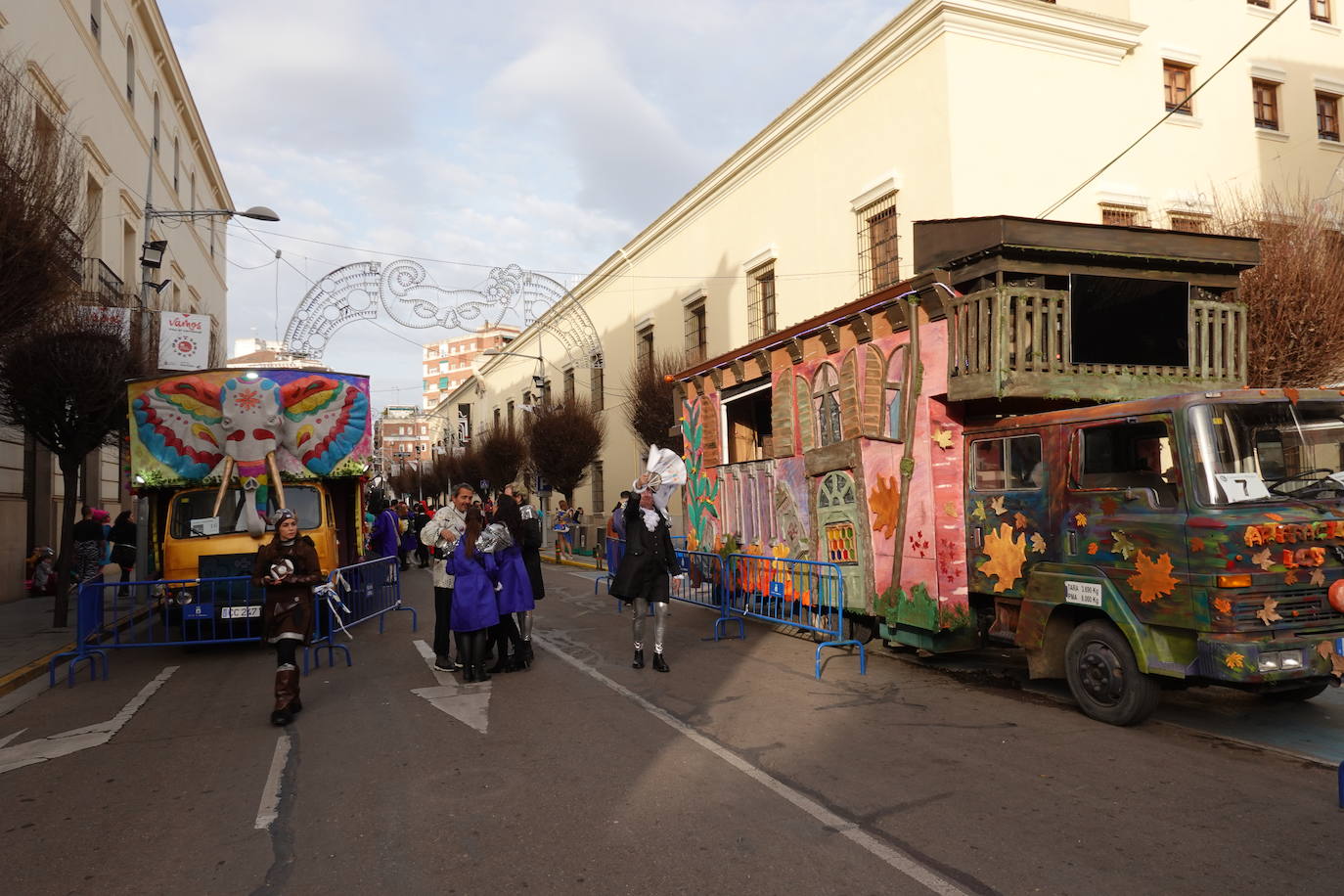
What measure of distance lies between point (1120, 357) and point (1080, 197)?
1056 centimetres

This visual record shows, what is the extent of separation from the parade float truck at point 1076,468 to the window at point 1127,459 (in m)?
0.02

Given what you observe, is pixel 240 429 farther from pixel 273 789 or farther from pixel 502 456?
pixel 502 456

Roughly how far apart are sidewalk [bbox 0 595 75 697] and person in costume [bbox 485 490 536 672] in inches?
195

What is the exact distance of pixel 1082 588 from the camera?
21.7ft

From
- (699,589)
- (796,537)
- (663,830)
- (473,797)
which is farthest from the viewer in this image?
(699,589)

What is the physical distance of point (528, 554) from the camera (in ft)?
33.1

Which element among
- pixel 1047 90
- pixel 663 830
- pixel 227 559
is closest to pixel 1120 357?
pixel 663 830

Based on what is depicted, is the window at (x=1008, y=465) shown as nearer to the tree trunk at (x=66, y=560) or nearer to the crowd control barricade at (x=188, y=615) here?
the crowd control barricade at (x=188, y=615)

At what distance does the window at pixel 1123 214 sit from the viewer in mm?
16938

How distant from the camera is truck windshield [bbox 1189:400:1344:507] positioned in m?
5.96

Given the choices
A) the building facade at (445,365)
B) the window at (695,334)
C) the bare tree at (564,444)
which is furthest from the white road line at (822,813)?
the building facade at (445,365)

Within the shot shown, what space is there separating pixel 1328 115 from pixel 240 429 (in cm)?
2321

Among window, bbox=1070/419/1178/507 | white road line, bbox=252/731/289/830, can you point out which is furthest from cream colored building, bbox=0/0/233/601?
window, bbox=1070/419/1178/507

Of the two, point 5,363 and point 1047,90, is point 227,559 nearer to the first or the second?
point 5,363
